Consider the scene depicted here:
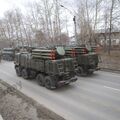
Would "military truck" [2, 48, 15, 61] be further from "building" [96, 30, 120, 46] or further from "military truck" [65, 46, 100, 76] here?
"military truck" [65, 46, 100, 76]

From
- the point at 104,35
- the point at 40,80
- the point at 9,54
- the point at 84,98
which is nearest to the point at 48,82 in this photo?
the point at 40,80

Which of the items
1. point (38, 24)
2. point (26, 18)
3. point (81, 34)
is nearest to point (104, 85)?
point (81, 34)

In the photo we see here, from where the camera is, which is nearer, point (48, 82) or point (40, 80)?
point (48, 82)

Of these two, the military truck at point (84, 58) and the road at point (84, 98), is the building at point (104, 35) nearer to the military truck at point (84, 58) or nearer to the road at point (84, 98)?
the military truck at point (84, 58)

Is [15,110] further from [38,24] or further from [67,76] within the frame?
[38,24]

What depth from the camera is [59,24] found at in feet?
113

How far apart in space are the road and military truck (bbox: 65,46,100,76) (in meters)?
1.51

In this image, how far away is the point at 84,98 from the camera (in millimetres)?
9625

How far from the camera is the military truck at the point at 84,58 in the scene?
14.9m

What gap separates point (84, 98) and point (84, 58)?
5.80 m

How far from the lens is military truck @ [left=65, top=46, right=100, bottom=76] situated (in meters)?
14.9

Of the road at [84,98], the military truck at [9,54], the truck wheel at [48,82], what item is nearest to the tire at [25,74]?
the road at [84,98]

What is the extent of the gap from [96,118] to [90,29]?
22.6 metres

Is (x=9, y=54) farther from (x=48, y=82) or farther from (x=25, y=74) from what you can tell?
(x=48, y=82)
